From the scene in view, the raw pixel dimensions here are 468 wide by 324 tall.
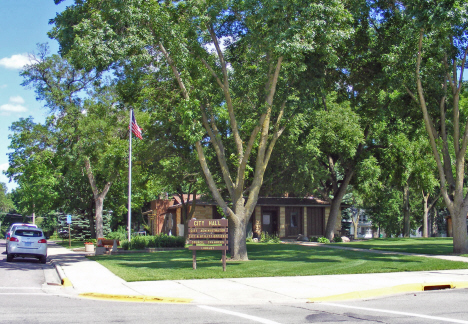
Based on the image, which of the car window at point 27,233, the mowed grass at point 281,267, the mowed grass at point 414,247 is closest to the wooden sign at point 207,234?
the mowed grass at point 281,267

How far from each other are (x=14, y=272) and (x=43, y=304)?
8.28 m

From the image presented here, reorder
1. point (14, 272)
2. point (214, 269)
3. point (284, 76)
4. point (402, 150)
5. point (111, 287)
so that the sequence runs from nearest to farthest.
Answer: point (111, 287), point (214, 269), point (14, 272), point (284, 76), point (402, 150)

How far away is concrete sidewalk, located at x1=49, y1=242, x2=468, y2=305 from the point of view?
33.7 feet

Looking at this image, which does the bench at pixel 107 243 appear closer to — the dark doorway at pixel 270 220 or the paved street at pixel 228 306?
the paved street at pixel 228 306

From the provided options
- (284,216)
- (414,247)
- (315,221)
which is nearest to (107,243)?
(414,247)

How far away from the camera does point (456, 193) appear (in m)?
19.9

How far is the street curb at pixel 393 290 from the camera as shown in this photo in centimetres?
1040

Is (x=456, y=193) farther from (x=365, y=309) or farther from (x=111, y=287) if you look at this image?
(x=111, y=287)

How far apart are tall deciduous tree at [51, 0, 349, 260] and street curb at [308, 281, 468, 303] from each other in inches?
296

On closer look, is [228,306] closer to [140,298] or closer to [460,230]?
[140,298]

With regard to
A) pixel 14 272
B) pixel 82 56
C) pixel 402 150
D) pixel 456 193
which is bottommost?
pixel 14 272

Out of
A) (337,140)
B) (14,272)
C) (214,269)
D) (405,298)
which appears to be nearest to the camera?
(405,298)

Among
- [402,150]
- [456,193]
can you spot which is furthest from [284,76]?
[402,150]

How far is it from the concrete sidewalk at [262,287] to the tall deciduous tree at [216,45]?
5.52 meters
